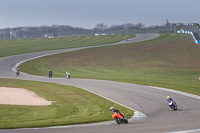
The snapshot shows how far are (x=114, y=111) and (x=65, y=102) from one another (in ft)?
28.5

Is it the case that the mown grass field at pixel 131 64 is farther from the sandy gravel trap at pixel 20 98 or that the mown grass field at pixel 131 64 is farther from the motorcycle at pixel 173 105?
the sandy gravel trap at pixel 20 98

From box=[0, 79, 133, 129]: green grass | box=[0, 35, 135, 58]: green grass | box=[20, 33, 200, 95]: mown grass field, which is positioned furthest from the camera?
box=[0, 35, 135, 58]: green grass

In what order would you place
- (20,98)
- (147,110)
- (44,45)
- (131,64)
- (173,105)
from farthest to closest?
(44,45) < (131,64) < (20,98) < (147,110) < (173,105)

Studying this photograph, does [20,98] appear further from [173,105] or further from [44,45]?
Result: [44,45]

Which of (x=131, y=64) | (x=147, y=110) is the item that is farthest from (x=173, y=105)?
(x=131, y=64)

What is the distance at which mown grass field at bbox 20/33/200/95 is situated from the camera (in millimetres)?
46969

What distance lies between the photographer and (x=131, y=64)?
59.2 m

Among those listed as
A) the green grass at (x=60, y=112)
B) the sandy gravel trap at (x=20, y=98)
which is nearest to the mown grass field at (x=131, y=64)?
the green grass at (x=60, y=112)

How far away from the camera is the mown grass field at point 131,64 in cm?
4697

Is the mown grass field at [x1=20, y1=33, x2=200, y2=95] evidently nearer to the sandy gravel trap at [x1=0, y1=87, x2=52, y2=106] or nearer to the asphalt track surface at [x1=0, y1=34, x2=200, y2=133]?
the asphalt track surface at [x1=0, y1=34, x2=200, y2=133]

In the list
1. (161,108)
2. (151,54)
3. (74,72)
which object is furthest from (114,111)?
(151,54)

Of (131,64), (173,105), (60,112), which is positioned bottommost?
(131,64)

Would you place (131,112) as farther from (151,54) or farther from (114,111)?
(151,54)

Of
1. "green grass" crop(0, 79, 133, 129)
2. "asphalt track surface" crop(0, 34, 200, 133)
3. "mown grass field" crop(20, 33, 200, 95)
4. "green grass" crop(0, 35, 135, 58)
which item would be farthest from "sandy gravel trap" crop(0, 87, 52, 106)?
"green grass" crop(0, 35, 135, 58)
